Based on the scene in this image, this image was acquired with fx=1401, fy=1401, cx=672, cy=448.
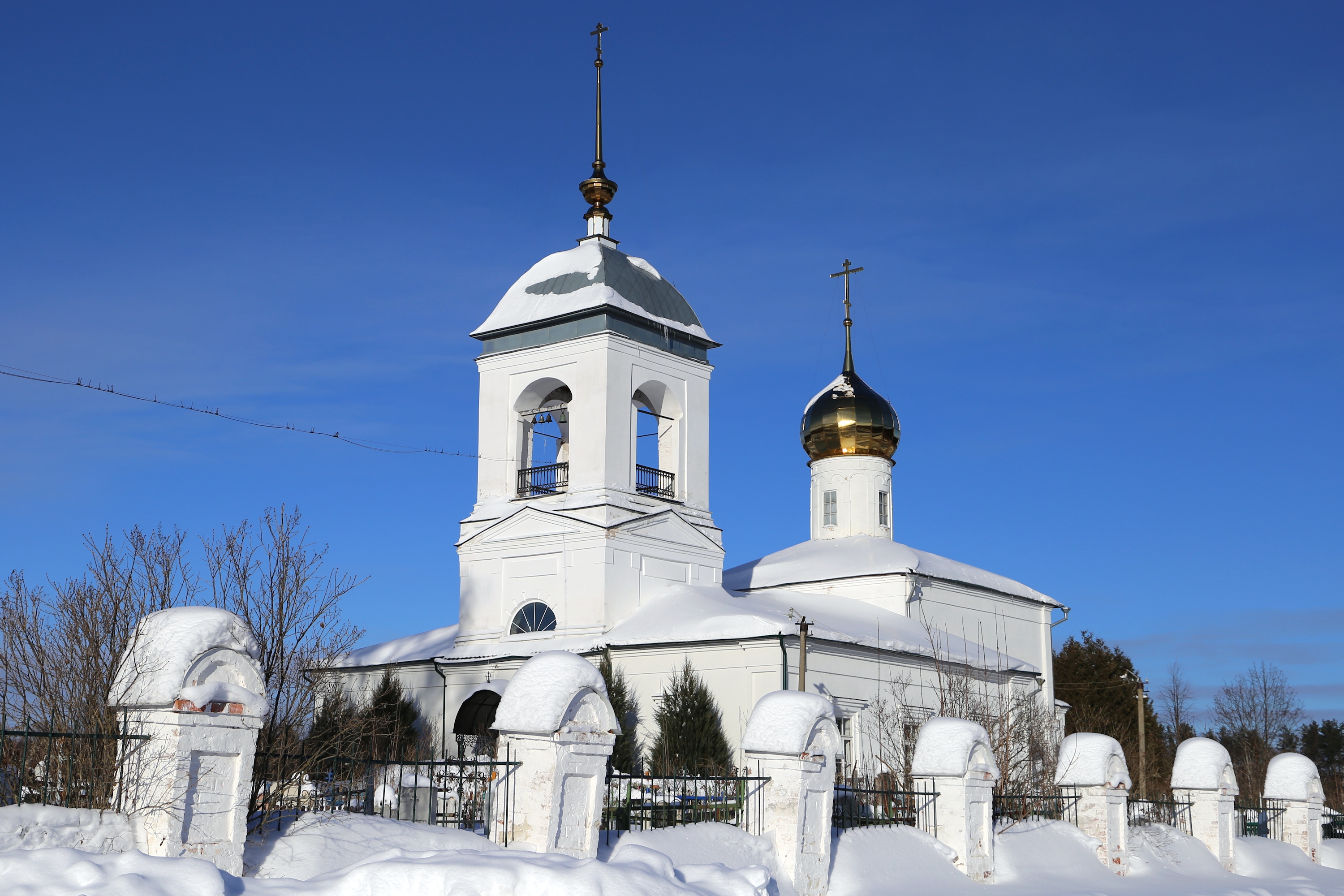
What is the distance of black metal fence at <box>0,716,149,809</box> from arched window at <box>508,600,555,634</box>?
1497 cm

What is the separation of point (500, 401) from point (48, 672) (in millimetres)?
15880

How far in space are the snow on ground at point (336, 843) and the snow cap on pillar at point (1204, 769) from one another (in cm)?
1277

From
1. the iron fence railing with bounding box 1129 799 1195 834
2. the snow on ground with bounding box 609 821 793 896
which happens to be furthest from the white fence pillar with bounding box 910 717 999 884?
the iron fence railing with bounding box 1129 799 1195 834

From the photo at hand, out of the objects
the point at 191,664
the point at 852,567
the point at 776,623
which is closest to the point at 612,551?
the point at 776,623

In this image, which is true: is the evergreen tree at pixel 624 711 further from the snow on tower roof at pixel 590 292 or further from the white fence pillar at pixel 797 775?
the white fence pillar at pixel 797 775

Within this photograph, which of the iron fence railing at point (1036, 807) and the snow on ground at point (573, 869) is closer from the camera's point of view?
the snow on ground at point (573, 869)

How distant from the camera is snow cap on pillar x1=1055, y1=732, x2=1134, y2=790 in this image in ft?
54.7

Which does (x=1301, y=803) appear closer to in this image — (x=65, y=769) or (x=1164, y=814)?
(x=1164, y=814)

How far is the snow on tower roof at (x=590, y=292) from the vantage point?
963 inches

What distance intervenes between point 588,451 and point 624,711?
4.48 metres

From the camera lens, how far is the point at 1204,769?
1948cm

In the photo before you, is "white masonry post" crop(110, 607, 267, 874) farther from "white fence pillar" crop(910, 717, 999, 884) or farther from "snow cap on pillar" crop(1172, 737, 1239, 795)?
"snow cap on pillar" crop(1172, 737, 1239, 795)

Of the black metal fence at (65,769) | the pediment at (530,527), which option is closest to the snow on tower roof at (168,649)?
the black metal fence at (65,769)

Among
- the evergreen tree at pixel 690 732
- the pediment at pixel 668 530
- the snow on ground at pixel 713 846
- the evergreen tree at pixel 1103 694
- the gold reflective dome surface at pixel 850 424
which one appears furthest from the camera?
the evergreen tree at pixel 1103 694
